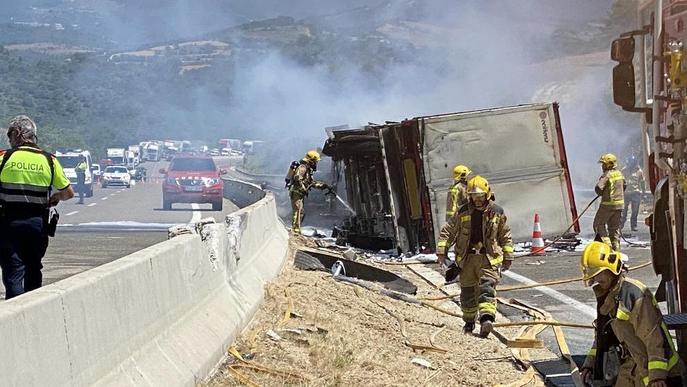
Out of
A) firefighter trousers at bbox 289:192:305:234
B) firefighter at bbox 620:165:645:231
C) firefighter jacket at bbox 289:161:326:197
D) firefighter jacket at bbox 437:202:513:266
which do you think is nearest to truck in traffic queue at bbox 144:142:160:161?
firefighter at bbox 620:165:645:231

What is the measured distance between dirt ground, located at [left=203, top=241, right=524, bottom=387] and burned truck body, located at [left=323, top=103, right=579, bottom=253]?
6675mm

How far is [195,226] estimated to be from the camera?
28.0 feet

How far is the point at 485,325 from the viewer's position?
10.6m

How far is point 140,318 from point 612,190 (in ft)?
39.7

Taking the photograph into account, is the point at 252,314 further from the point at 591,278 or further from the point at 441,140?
the point at 441,140

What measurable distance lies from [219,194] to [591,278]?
28.6 m

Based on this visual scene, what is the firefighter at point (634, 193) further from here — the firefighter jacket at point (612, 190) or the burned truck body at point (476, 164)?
the firefighter jacket at point (612, 190)

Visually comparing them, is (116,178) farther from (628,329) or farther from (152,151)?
(628,329)

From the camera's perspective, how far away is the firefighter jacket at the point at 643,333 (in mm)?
5637

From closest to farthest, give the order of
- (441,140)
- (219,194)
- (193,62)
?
(441,140) < (219,194) < (193,62)

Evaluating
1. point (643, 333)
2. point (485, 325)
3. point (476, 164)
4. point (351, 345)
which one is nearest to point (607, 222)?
point (476, 164)

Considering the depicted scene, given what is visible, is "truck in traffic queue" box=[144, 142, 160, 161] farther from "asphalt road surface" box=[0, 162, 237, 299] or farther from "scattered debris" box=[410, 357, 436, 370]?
"scattered debris" box=[410, 357, 436, 370]

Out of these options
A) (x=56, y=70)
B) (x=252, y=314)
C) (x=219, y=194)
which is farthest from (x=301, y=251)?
(x=56, y=70)

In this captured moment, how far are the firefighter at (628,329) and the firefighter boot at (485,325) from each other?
4259 millimetres
